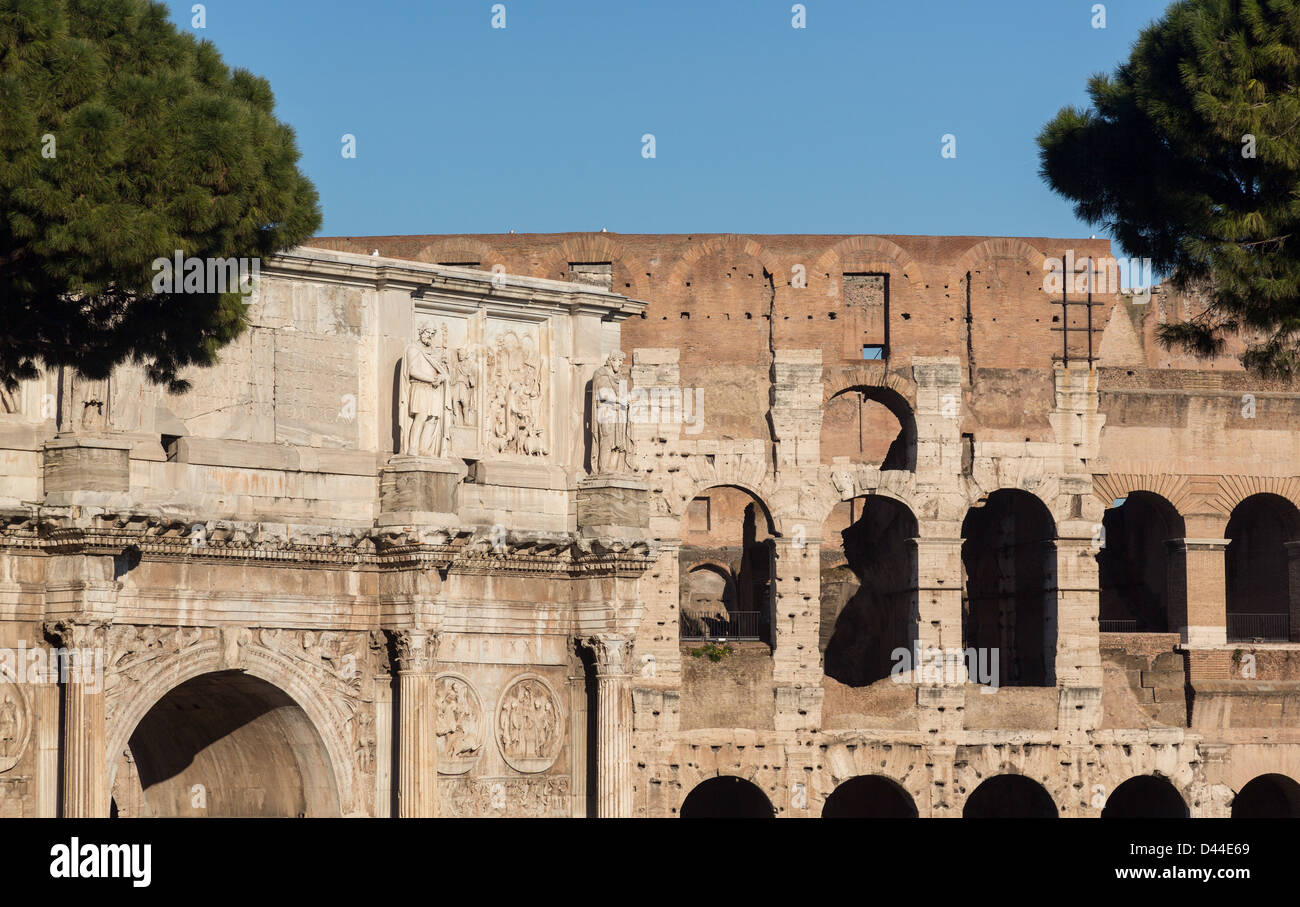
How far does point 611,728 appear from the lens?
23781 millimetres

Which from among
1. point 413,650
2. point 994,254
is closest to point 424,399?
point 413,650

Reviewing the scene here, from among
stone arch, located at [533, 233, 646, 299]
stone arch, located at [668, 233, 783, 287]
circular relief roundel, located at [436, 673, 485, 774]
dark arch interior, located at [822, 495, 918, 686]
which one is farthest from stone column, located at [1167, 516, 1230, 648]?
circular relief roundel, located at [436, 673, 485, 774]

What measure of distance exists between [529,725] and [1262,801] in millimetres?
18083

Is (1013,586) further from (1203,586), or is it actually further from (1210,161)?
(1210,161)

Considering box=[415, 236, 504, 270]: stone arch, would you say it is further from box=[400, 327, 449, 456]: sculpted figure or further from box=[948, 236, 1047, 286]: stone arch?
box=[400, 327, 449, 456]: sculpted figure

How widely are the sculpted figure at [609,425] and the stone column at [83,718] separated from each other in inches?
225

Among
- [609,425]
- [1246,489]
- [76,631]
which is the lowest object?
[76,631]

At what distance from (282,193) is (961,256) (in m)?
19.2

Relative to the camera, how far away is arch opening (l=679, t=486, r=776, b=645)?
39188mm

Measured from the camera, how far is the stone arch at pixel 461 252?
3534 cm

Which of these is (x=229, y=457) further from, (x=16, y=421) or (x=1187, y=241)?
(x=1187, y=241)

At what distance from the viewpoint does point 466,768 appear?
76.9ft

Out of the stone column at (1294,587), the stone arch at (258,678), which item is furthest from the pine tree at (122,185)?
the stone column at (1294,587)
